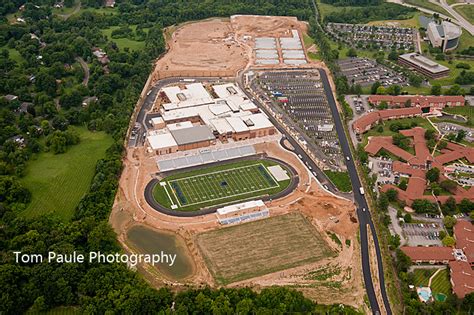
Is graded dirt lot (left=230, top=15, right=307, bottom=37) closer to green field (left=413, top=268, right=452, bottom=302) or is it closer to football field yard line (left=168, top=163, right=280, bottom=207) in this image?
football field yard line (left=168, top=163, right=280, bottom=207)

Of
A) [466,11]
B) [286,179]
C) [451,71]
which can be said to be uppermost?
[286,179]

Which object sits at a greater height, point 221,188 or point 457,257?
point 221,188

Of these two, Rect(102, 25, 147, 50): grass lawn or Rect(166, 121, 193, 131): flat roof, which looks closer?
Rect(166, 121, 193, 131): flat roof

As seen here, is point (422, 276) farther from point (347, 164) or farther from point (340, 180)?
point (347, 164)

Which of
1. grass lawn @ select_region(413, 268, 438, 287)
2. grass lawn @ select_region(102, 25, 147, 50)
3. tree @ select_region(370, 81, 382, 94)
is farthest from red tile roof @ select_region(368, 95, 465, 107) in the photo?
grass lawn @ select_region(102, 25, 147, 50)

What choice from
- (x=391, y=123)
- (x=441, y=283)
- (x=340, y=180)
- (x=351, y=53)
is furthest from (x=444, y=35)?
(x=441, y=283)

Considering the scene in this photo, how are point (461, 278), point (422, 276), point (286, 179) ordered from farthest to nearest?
point (286, 179)
point (422, 276)
point (461, 278)

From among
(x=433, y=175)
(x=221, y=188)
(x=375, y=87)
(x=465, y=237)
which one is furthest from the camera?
(x=375, y=87)

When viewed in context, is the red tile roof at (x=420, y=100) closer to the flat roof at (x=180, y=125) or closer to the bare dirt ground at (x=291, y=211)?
the bare dirt ground at (x=291, y=211)
